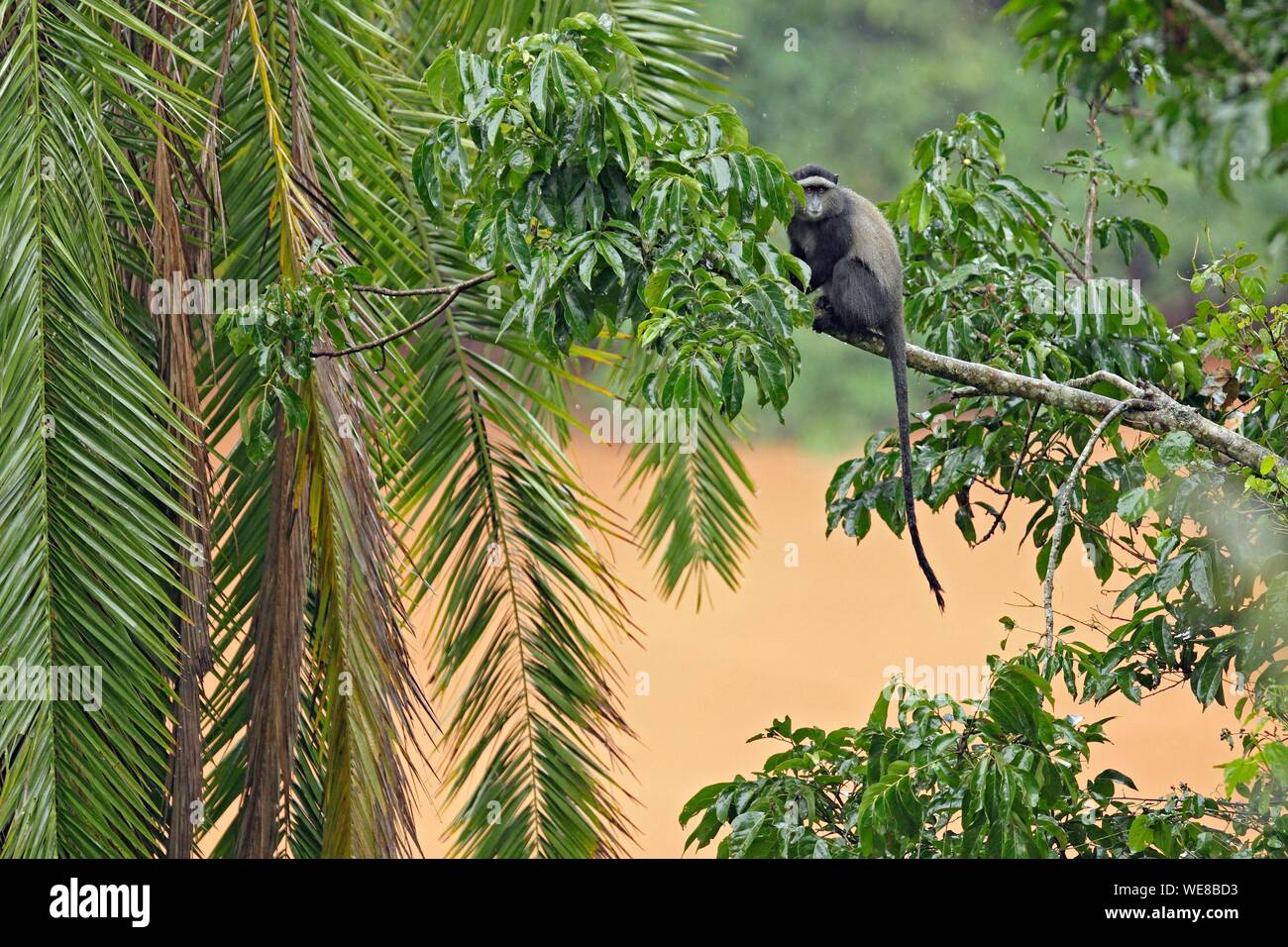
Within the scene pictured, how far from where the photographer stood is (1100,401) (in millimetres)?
3191

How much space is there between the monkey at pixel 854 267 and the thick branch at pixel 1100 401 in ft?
0.83

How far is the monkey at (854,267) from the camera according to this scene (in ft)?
12.8

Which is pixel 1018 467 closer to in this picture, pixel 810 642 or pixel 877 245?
pixel 877 245

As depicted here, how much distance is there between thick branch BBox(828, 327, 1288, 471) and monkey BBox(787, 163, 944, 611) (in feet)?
0.83

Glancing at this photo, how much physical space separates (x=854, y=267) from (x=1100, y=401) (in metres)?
1.24

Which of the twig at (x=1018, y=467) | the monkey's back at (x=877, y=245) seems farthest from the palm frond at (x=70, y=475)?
the monkey's back at (x=877, y=245)

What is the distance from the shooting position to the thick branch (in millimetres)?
3039

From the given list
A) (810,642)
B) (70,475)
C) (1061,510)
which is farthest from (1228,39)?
(810,642)

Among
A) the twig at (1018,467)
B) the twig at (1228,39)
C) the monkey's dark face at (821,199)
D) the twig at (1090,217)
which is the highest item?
the monkey's dark face at (821,199)

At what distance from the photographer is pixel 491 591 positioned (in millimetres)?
→ 4520

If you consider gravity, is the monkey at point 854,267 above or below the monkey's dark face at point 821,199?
below

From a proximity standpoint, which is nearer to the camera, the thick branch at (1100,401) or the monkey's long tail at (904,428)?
the thick branch at (1100,401)

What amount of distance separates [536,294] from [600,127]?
15.2 inches

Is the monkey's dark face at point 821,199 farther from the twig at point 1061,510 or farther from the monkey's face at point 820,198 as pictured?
the twig at point 1061,510
